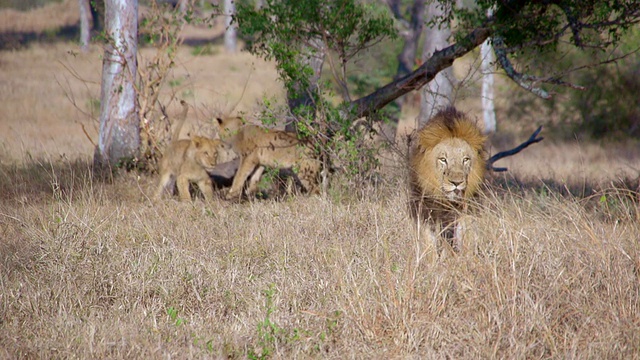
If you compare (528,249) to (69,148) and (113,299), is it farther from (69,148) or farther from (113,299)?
(69,148)

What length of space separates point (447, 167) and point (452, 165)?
0.14 feet

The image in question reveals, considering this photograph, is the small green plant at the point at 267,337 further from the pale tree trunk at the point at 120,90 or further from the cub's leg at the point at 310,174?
the pale tree trunk at the point at 120,90

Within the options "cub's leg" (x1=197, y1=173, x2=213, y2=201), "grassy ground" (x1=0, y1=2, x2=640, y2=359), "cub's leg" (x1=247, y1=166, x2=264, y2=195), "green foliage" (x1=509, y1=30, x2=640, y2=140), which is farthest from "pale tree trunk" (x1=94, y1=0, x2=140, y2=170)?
"green foliage" (x1=509, y1=30, x2=640, y2=140)

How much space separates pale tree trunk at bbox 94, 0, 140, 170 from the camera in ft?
31.3

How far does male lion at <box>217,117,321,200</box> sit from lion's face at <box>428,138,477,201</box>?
10.2 feet

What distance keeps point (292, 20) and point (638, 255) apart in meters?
4.94

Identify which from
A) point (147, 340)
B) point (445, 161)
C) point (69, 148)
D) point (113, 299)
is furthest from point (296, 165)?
point (69, 148)

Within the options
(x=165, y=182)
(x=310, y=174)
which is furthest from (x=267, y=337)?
(x=165, y=182)

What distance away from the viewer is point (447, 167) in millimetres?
5512

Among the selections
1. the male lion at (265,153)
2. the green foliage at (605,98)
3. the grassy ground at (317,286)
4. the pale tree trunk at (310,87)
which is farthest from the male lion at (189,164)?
the green foliage at (605,98)

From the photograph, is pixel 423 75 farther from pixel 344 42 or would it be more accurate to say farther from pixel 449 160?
pixel 449 160

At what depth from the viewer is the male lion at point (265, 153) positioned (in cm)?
872

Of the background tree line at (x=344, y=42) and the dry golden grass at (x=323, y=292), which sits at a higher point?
the background tree line at (x=344, y=42)

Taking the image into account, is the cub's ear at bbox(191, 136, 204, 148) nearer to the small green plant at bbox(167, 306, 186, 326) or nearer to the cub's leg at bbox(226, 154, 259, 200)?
the cub's leg at bbox(226, 154, 259, 200)
